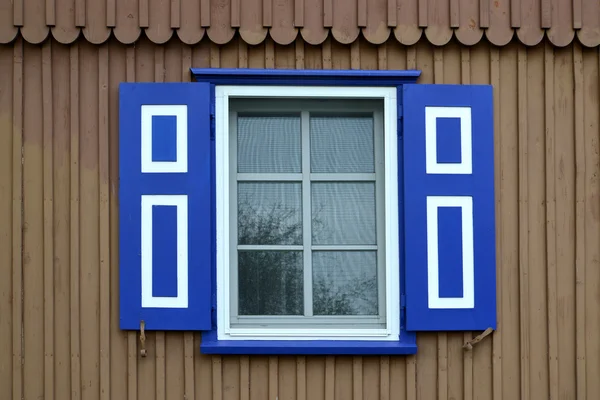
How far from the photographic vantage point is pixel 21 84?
5.17 metres

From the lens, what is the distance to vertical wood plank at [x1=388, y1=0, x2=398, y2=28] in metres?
5.16

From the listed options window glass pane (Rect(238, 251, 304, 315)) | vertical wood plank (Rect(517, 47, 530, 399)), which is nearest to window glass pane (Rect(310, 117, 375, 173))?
window glass pane (Rect(238, 251, 304, 315))

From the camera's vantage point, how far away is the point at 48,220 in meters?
5.12

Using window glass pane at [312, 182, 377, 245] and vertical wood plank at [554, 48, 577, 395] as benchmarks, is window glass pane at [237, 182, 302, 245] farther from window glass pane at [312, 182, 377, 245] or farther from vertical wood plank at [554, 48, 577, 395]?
vertical wood plank at [554, 48, 577, 395]

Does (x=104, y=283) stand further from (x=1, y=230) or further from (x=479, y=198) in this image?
(x=479, y=198)

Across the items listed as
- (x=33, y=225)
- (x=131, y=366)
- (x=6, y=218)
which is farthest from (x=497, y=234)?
(x=6, y=218)

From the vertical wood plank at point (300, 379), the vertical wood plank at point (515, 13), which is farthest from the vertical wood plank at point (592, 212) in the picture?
the vertical wood plank at point (300, 379)

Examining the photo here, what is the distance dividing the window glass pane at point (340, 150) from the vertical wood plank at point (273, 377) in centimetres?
124

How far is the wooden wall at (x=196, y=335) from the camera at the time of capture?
16.7 feet

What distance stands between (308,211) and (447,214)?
0.89 m

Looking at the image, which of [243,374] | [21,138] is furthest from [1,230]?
[243,374]

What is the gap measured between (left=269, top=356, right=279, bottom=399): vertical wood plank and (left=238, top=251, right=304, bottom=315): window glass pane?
328 mm

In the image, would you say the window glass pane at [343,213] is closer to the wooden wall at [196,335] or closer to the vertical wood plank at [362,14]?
the wooden wall at [196,335]

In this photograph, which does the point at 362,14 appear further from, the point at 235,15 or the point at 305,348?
the point at 305,348
